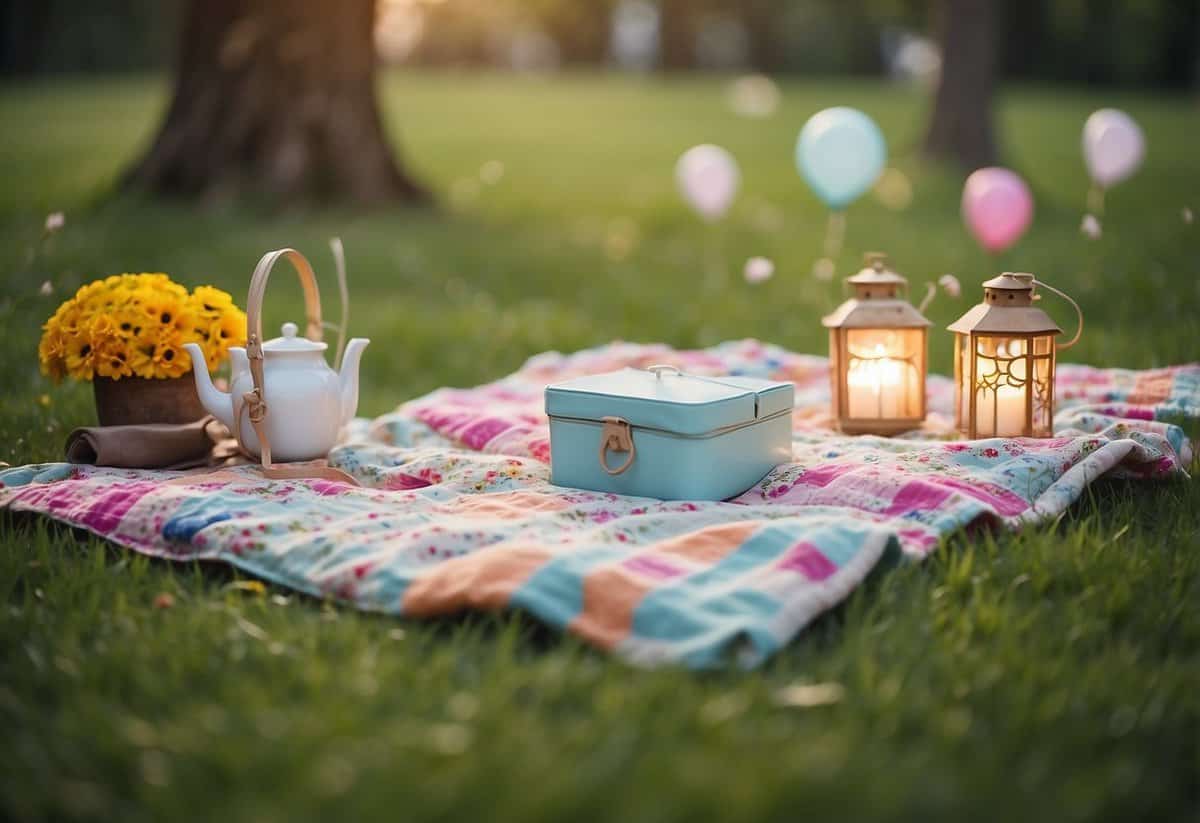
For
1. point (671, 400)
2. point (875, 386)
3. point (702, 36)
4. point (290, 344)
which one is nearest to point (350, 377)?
point (290, 344)

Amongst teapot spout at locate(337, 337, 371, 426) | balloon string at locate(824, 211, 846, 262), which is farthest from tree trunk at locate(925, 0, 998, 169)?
teapot spout at locate(337, 337, 371, 426)

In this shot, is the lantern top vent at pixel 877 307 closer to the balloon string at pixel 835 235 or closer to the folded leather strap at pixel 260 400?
the folded leather strap at pixel 260 400

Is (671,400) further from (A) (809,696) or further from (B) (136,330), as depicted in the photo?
(B) (136,330)

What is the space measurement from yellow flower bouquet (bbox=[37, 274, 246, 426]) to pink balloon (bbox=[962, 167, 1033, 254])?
306cm

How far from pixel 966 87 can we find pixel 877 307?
274 inches

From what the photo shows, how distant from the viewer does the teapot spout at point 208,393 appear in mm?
2807

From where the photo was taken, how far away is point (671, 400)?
2521mm

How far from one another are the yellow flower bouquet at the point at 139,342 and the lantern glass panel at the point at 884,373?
1.52 meters

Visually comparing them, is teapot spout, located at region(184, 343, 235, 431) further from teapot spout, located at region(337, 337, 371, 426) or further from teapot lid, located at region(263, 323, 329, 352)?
teapot spout, located at region(337, 337, 371, 426)

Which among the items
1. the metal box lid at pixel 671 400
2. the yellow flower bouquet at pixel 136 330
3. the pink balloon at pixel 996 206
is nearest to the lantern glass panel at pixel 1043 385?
the metal box lid at pixel 671 400

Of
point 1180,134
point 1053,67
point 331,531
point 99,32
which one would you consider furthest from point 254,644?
point 1053,67

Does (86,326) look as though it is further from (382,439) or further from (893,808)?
(893,808)

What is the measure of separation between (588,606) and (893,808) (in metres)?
0.67

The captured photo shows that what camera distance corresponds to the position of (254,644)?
189 cm
